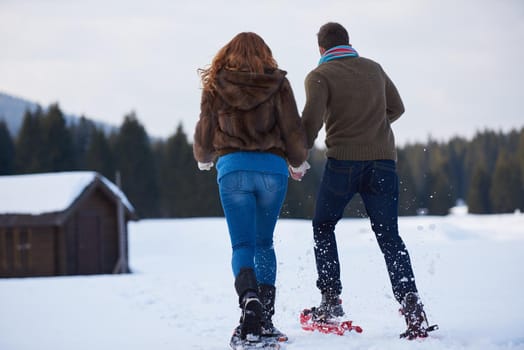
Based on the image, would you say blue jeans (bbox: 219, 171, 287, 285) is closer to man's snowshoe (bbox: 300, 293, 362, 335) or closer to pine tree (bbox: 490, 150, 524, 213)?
man's snowshoe (bbox: 300, 293, 362, 335)

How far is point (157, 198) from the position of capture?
2221 inches

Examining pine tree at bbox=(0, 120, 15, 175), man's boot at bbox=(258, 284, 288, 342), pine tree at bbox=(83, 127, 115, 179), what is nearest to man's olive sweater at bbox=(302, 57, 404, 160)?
man's boot at bbox=(258, 284, 288, 342)

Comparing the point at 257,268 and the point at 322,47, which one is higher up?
the point at 322,47

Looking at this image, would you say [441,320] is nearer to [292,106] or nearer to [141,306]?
[292,106]

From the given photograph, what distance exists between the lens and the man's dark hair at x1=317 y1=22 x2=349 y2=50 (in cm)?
442

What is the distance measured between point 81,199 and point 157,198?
3476cm

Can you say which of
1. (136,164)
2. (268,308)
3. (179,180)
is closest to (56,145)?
(136,164)

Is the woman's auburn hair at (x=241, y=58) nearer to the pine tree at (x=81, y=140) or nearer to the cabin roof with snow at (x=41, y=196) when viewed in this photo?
the cabin roof with snow at (x=41, y=196)

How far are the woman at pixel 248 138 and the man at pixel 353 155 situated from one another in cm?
31

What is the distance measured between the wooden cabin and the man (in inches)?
705

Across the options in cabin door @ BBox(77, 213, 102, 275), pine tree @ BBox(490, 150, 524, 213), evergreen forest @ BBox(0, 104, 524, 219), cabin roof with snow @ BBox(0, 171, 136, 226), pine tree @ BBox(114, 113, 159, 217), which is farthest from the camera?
pine tree @ BBox(490, 150, 524, 213)

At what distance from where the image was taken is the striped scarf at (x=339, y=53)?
4371 mm

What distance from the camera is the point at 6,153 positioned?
55.0 m

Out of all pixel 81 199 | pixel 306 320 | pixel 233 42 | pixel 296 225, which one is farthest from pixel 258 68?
pixel 296 225
